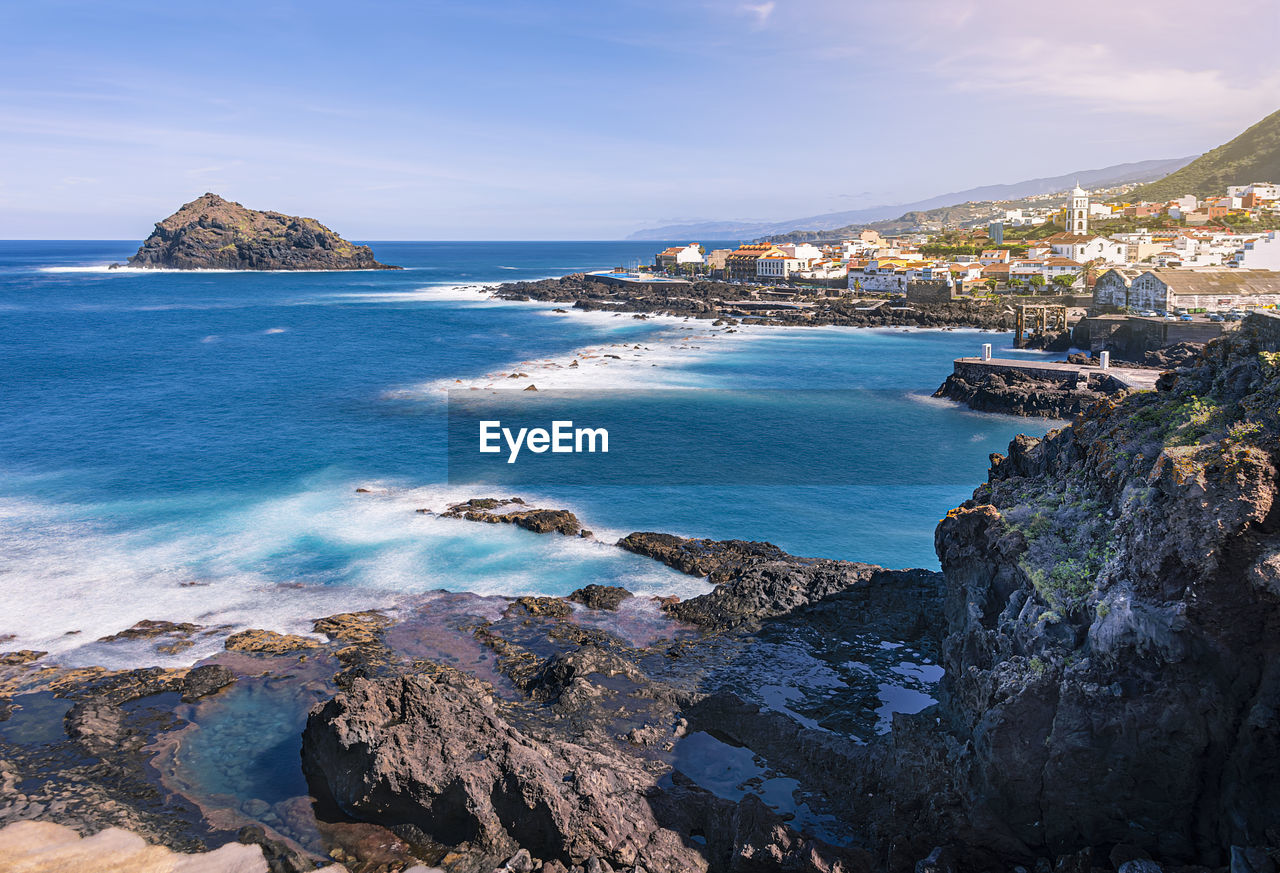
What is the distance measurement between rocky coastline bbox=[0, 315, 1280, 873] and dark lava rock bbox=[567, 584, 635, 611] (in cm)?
102

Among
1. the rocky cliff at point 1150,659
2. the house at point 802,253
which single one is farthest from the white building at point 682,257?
the rocky cliff at point 1150,659

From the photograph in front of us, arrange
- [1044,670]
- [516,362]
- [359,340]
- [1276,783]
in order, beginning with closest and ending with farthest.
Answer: [1276,783]
[1044,670]
[516,362]
[359,340]

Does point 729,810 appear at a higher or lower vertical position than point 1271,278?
lower

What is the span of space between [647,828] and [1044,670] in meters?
5.76

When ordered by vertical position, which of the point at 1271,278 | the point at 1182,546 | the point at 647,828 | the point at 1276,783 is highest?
the point at 1271,278

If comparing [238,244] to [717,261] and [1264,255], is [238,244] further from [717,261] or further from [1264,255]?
[1264,255]

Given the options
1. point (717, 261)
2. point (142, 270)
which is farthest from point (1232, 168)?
point (142, 270)

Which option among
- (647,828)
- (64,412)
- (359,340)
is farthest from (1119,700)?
(359,340)

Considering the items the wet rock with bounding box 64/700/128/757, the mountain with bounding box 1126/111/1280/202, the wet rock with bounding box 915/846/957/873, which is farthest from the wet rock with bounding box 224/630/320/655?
the mountain with bounding box 1126/111/1280/202

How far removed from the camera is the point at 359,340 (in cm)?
6981

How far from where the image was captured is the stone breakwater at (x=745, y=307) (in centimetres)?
7881

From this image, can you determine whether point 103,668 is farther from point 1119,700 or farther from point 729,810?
point 1119,700

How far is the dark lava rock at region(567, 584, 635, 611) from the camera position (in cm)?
1939

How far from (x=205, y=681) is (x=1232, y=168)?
175408 millimetres
